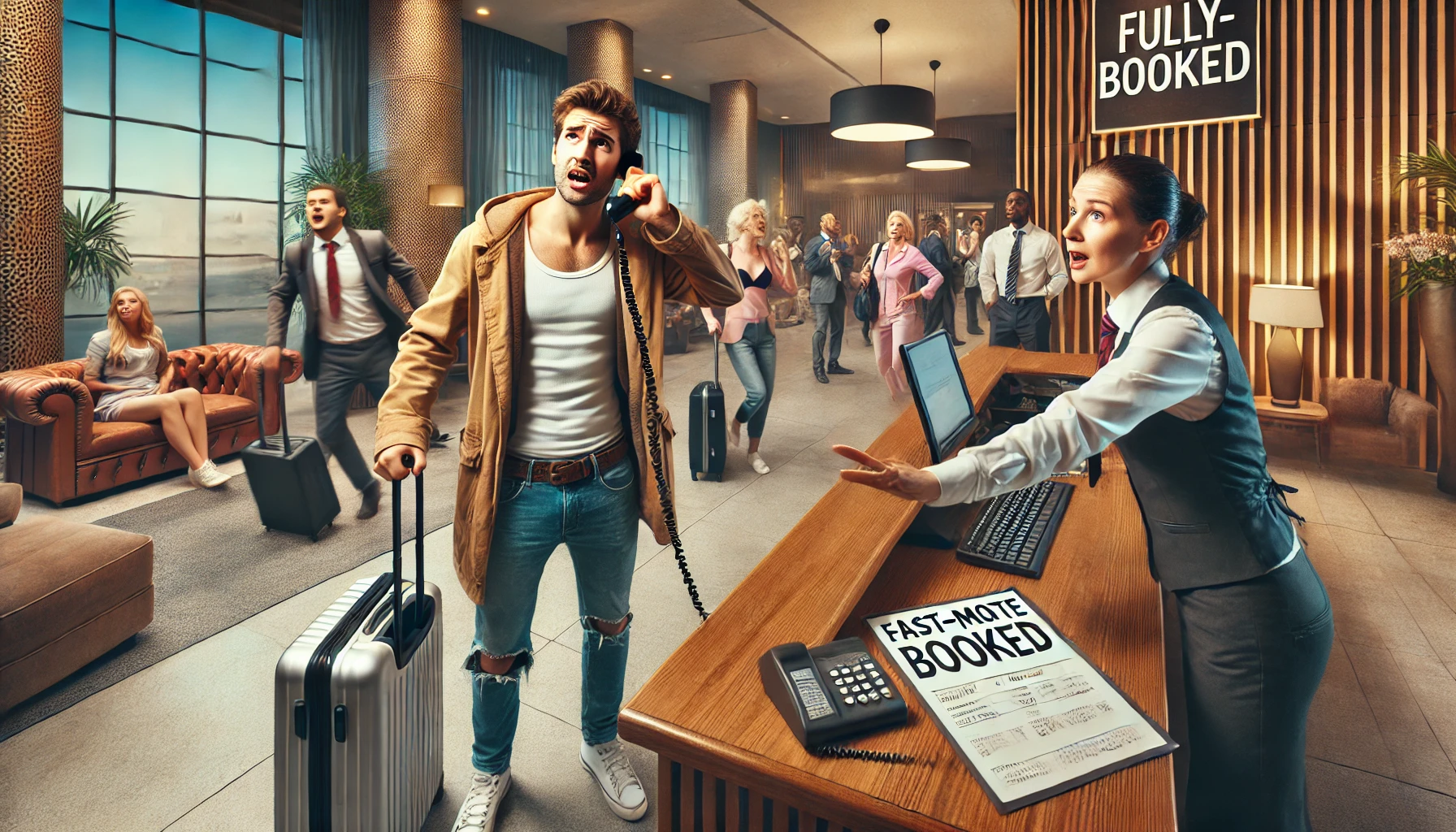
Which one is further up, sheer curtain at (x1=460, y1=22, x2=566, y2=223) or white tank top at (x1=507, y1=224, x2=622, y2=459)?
sheer curtain at (x1=460, y1=22, x2=566, y2=223)

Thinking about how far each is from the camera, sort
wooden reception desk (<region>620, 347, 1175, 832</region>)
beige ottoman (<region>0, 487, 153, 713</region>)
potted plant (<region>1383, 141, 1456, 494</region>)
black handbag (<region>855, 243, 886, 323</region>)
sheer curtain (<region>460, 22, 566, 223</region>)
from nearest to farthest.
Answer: wooden reception desk (<region>620, 347, 1175, 832</region>)
beige ottoman (<region>0, 487, 153, 713</region>)
potted plant (<region>1383, 141, 1456, 494</region>)
black handbag (<region>855, 243, 886, 323</region>)
sheer curtain (<region>460, 22, 566, 223</region>)

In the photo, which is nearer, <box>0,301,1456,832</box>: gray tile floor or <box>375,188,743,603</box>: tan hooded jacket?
<box>375,188,743,603</box>: tan hooded jacket

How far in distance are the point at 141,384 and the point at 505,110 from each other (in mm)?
5447

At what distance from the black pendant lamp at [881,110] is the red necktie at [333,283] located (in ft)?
14.1

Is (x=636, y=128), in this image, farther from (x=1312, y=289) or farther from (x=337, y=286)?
(x=1312, y=289)

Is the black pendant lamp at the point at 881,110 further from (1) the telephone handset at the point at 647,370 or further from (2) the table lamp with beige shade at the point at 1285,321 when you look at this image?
(1) the telephone handset at the point at 647,370

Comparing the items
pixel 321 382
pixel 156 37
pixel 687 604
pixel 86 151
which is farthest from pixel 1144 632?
pixel 156 37

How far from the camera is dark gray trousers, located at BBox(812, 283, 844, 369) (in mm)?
7656

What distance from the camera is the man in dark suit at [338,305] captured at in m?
3.61

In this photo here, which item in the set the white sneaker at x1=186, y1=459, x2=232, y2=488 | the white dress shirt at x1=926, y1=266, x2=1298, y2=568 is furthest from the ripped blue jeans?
the white sneaker at x1=186, y1=459, x2=232, y2=488

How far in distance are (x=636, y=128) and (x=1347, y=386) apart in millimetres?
5298

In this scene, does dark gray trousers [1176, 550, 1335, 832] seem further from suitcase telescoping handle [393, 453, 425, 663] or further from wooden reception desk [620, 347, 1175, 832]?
suitcase telescoping handle [393, 453, 425, 663]

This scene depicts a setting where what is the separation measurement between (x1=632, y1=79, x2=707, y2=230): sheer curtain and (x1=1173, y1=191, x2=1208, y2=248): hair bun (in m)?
8.82

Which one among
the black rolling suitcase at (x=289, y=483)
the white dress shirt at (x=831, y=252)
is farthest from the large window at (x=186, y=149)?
the white dress shirt at (x=831, y=252)
